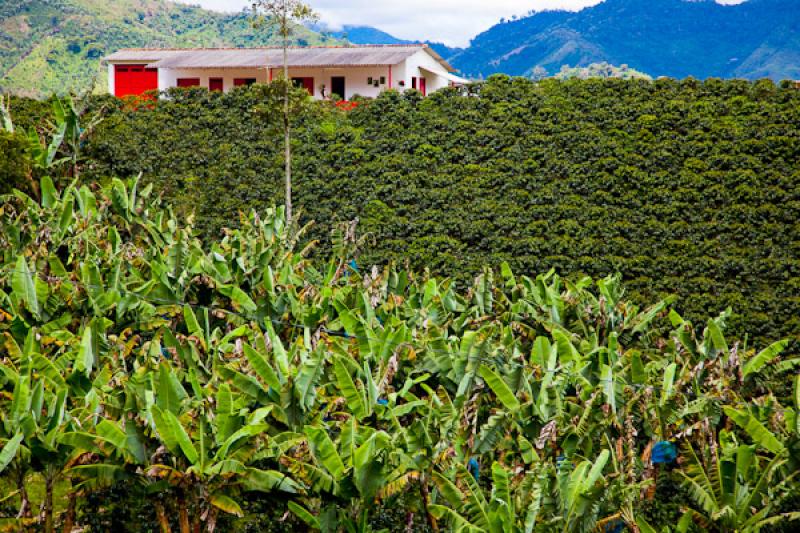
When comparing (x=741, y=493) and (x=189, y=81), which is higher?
(x=189, y=81)

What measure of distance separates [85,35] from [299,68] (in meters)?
22.4

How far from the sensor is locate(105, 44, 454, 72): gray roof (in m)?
23.4

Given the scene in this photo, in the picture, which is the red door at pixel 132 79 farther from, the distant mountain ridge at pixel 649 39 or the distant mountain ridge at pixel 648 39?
the distant mountain ridge at pixel 649 39

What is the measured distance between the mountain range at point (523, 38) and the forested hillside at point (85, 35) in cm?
7

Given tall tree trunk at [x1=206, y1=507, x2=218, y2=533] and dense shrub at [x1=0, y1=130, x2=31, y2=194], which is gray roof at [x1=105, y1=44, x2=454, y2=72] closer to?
dense shrub at [x1=0, y1=130, x2=31, y2=194]

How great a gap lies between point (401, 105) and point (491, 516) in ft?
43.4

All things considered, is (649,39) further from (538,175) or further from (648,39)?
(538,175)

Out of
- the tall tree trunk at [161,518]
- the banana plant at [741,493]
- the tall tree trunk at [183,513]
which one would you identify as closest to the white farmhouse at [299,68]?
the tall tree trunk at [161,518]

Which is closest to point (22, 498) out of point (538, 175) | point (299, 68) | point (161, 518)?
point (161, 518)

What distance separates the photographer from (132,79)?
89.5ft

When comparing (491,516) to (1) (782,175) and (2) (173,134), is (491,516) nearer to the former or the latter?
(1) (782,175)

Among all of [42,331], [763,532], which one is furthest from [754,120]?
[42,331]

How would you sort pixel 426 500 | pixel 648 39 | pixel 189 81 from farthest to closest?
1. pixel 648 39
2. pixel 189 81
3. pixel 426 500

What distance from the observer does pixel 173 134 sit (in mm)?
19438
